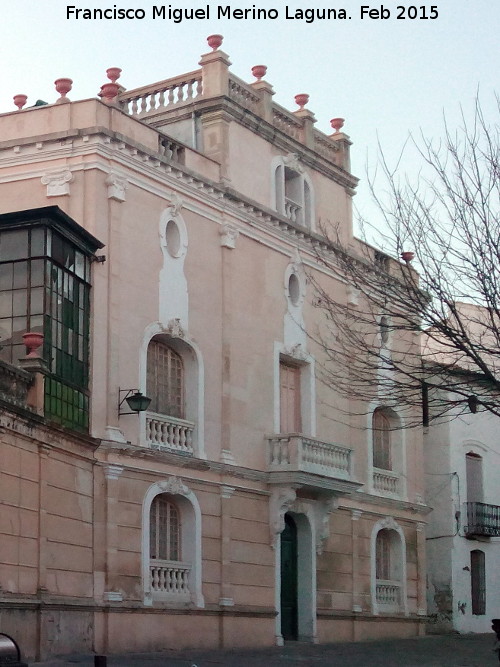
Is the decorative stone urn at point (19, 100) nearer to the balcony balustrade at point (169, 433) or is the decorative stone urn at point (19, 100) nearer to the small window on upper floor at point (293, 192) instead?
the small window on upper floor at point (293, 192)

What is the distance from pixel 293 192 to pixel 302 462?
685 centimetres

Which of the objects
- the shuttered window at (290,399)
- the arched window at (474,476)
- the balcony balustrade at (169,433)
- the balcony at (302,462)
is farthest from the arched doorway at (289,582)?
the arched window at (474,476)

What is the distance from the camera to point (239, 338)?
27.3 m

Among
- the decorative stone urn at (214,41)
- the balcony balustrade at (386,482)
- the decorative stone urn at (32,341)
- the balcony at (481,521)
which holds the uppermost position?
the decorative stone urn at (214,41)

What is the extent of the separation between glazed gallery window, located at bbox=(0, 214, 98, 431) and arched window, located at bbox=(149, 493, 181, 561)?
3088 millimetres

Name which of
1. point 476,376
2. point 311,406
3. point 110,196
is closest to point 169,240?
point 110,196

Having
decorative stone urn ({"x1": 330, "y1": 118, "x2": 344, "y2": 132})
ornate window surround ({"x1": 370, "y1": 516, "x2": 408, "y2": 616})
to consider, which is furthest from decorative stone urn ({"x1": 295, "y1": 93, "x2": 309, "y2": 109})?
ornate window surround ({"x1": 370, "y1": 516, "x2": 408, "y2": 616})

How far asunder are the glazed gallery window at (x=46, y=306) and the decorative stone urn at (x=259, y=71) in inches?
347

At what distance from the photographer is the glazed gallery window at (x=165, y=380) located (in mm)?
25094

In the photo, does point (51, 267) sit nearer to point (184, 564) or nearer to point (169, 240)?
point (169, 240)

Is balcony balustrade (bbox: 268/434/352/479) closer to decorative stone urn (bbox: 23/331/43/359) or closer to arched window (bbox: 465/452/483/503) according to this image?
decorative stone urn (bbox: 23/331/43/359)

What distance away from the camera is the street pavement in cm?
2152

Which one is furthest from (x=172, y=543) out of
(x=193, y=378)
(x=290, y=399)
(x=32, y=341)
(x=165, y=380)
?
(x=32, y=341)

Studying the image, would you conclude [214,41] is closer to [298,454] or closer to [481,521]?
[298,454]
